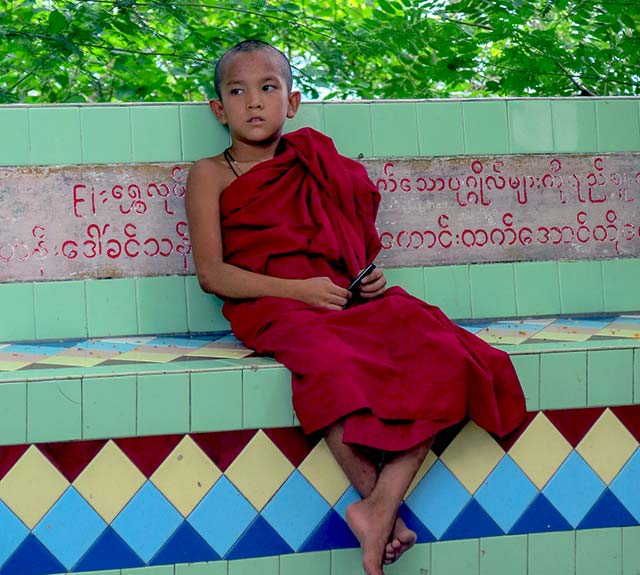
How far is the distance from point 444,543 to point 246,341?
0.73 meters

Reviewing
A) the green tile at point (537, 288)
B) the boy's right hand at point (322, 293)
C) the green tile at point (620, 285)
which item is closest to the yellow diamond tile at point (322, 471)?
the boy's right hand at point (322, 293)

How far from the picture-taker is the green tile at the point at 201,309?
9.29ft

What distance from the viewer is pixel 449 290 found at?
301cm

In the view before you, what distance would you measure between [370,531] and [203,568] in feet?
1.37

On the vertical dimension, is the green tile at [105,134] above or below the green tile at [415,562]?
above

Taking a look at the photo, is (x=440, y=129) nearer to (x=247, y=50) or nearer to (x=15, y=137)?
(x=247, y=50)

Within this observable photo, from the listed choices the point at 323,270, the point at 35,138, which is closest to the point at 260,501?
the point at 323,270

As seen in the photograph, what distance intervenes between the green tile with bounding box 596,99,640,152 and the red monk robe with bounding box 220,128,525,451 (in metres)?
0.94

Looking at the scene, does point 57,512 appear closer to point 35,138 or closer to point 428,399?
point 428,399

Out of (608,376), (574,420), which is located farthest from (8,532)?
(608,376)

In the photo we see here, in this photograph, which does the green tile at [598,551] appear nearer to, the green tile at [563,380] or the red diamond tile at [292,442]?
the green tile at [563,380]

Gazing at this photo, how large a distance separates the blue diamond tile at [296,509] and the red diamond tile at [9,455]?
57 cm

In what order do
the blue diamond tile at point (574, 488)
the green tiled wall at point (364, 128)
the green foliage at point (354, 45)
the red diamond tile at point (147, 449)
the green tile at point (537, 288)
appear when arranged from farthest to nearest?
1. the green foliage at point (354, 45)
2. the green tile at point (537, 288)
3. the green tiled wall at point (364, 128)
4. the blue diamond tile at point (574, 488)
5. the red diamond tile at point (147, 449)

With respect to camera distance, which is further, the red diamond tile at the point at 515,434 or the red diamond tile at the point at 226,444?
the red diamond tile at the point at 515,434
